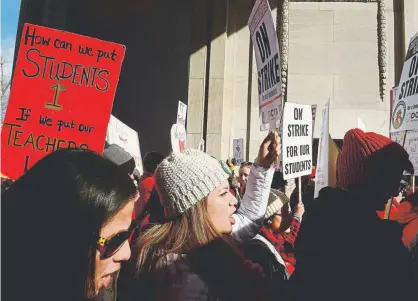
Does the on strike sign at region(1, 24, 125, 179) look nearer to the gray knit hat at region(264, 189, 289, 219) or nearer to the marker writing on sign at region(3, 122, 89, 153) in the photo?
the marker writing on sign at region(3, 122, 89, 153)

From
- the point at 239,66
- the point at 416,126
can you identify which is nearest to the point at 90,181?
the point at 416,126

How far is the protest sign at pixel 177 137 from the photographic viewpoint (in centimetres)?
734

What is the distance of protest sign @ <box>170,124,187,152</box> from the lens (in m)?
7.34

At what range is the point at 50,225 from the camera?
4.06 feet

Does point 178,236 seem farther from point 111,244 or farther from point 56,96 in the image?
point 56,96

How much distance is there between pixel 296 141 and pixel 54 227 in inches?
150

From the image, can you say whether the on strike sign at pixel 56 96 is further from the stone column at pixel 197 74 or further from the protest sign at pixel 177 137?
the stone column at pixel 197 74

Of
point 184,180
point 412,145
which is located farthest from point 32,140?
point 412,145

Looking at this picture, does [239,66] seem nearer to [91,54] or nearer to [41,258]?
[91,54]

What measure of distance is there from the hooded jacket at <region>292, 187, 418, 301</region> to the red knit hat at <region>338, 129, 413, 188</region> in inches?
3.7

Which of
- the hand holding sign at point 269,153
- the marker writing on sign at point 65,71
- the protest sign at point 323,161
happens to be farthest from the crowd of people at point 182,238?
the protest sign at point 323,161

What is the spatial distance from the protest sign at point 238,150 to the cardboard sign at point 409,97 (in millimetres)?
5474

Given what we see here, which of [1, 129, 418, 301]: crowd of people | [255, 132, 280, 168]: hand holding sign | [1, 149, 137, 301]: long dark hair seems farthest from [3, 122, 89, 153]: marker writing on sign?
[1, 149, 137, 301]: long dark hair

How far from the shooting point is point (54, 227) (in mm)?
1240
